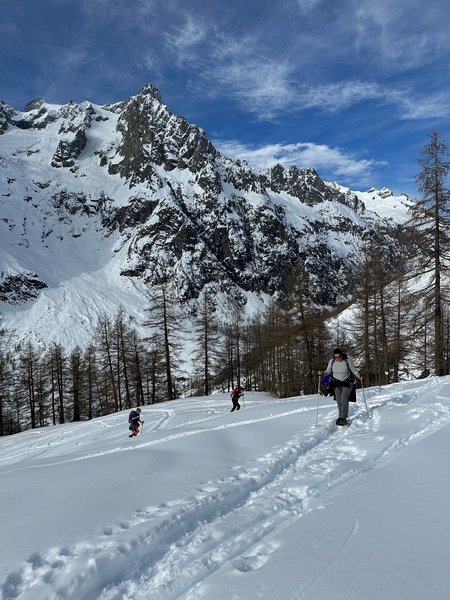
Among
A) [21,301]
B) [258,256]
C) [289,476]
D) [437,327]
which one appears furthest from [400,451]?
[258,256]

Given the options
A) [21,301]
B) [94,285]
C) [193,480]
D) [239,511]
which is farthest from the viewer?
[94,285]

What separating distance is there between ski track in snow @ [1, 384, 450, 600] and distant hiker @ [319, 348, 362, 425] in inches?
92.1

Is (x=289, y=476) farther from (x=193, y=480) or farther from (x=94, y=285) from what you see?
(x=94, y=285)

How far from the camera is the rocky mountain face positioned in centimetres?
12569

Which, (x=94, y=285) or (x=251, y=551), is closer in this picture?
(x=251, y=551)

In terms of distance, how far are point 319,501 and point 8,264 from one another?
119 meters

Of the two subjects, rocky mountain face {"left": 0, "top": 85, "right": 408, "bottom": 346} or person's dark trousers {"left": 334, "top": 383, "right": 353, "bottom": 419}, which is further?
rocky mountain face {"left": 0, "top": 85, "right": 408, "bottom": 346}

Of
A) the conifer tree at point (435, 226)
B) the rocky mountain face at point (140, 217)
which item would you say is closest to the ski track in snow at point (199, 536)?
the conifer tree at point (435, 226)

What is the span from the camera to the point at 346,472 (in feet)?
19.8

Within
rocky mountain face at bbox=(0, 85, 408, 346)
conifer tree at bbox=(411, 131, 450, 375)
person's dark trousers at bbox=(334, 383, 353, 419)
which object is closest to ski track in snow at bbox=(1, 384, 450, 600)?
person's dark trousers at bbox=(334, 383, 353, 419)

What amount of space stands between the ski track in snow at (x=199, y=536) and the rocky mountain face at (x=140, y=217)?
10436 centimetres

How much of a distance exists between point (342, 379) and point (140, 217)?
483ft

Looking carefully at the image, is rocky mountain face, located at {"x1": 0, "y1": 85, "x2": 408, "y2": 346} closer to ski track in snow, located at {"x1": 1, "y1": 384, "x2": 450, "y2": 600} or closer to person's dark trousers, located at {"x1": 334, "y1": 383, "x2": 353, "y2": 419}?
person's dark trousers, located at {"x1": 334, "y1": 383, "x2": 353, "y2": 419}

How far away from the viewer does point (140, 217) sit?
148 m
